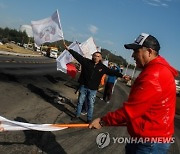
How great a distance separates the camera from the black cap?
13.5 ft

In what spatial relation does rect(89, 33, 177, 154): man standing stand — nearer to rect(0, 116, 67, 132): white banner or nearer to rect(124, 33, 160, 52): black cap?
rect(124, 33, 160, 52): black cap

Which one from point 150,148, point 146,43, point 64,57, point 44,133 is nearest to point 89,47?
point 64,57

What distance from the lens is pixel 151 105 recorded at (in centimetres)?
389

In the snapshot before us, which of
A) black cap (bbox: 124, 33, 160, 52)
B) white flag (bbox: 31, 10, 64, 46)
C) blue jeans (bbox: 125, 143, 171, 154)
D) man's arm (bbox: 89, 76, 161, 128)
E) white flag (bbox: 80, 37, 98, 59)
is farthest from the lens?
white flag (bbox: 80, 37, 98, 59)

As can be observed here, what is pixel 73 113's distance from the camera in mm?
11641

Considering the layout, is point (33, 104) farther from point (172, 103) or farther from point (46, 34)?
point (172, 103)

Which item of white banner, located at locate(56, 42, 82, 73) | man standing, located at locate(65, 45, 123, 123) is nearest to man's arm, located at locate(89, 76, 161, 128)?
man standing, located at locate(65, 45, 123, 123)

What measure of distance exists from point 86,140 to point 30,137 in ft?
4.75

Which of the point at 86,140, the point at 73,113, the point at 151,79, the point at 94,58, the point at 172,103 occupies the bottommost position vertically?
the point at 73,113

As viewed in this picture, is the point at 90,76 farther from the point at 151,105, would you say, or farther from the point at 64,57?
the point at 151,105

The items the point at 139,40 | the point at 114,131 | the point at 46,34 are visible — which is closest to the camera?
the point at 139,40

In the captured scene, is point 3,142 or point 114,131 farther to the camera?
point 114,131

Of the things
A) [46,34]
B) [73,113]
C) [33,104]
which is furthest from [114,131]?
[46,34]

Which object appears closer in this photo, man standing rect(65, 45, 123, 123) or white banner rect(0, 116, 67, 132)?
white banner rect(0, 116, 67, 132)
